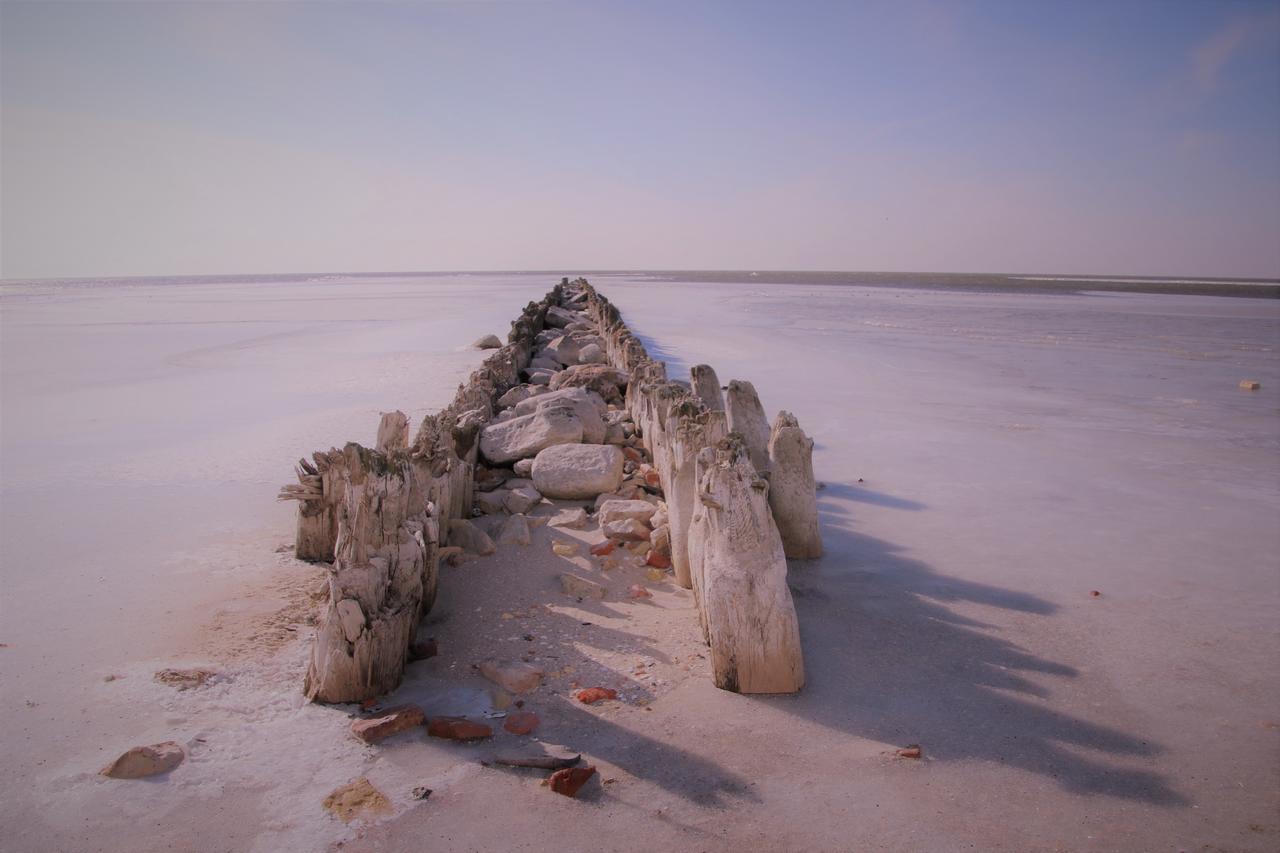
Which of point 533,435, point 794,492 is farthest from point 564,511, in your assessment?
point 794,492

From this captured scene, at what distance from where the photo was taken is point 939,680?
363 cm

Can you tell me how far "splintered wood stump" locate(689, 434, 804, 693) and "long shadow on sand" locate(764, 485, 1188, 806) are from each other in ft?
0.71

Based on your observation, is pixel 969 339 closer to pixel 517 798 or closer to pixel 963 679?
pixel 963 679

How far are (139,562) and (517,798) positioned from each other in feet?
11.8

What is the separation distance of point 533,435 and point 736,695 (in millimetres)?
3904

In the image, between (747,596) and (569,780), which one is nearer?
(569,780)

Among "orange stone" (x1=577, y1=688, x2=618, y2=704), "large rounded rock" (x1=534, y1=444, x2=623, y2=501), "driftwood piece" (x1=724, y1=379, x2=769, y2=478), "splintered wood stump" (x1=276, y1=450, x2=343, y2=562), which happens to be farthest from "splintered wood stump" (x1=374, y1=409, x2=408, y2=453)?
"orange stone" (x1=577, y1=688, x2=618, y2=704)

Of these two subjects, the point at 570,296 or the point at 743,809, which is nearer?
the point at 743,809

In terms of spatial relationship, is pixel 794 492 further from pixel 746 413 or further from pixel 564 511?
pixel 564 511

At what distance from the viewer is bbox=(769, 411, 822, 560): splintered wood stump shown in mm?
5047

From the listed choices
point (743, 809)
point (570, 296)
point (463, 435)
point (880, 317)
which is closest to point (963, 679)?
point (743, 809)

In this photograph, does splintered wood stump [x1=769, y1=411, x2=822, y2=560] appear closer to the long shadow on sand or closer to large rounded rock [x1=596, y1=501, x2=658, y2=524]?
the long shadow on sand

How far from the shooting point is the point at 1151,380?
1299 cm

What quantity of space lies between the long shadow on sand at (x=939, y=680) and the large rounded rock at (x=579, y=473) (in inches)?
76.7
